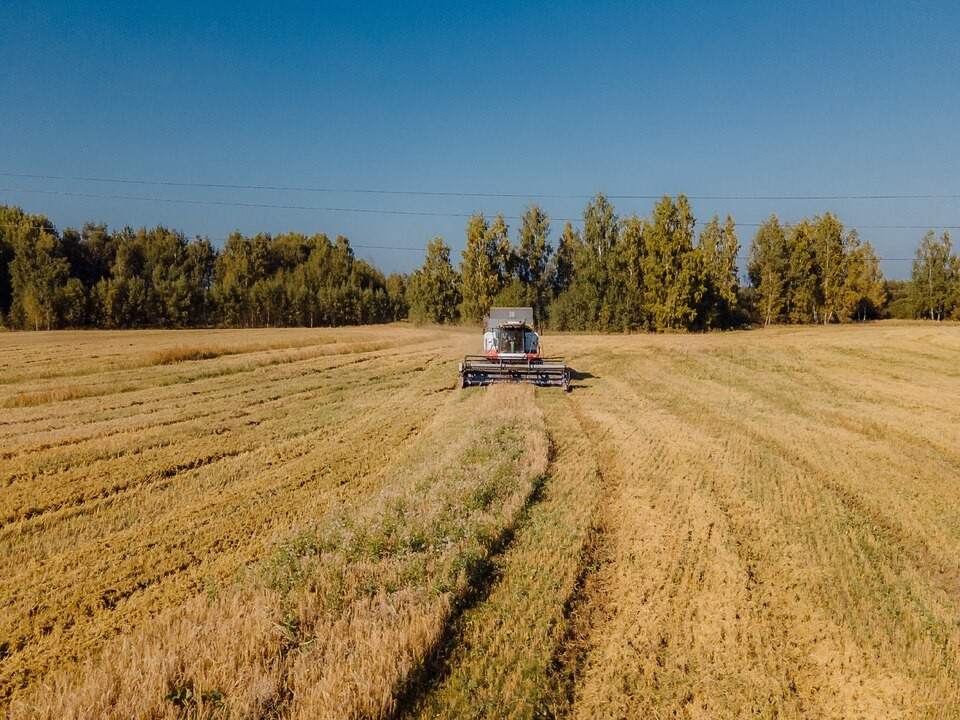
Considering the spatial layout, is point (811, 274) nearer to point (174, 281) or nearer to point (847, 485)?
point (847, 485)

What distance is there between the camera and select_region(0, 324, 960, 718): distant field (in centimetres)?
409

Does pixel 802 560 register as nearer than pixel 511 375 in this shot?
Yes

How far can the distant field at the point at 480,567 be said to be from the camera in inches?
161

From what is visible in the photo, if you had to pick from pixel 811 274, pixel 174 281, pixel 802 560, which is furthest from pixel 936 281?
pixel 174 281

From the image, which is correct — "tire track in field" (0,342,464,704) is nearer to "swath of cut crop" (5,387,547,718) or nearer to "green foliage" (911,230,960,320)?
"swath of cut crop" (5,387,547,718)

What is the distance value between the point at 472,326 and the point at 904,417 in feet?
173

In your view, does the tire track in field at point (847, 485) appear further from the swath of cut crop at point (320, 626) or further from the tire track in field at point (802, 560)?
the swath of cut crop at point (320, 626)

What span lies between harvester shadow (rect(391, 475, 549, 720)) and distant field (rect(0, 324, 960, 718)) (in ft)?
0.09

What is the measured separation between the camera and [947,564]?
20.5 feet

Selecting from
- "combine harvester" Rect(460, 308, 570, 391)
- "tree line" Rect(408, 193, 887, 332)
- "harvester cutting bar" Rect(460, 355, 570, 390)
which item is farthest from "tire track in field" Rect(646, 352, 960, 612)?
"tree line" Rect(408, 193, 887, 332)

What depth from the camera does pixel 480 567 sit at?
5.89m

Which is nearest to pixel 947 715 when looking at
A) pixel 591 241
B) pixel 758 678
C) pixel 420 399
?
pixel 758 678

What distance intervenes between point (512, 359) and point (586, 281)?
40799 millimetres

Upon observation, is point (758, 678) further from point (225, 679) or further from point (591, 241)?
point (591, 241)
